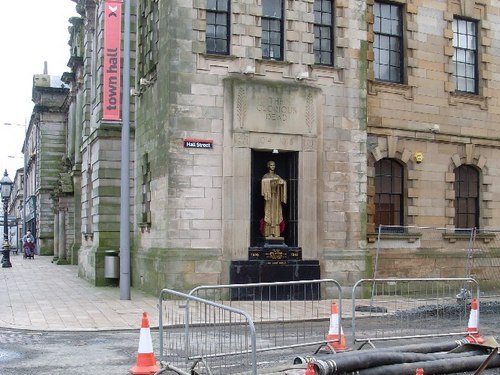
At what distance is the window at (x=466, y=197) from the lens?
22.3 m

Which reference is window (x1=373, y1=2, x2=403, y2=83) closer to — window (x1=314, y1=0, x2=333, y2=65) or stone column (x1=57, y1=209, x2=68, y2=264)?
window (x1=314, y1=0, x2=333, y2=65)

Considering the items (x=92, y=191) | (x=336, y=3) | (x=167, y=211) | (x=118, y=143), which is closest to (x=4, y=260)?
(x=92, y=191)

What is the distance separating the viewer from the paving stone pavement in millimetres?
13905

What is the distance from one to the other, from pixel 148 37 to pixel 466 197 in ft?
36.6

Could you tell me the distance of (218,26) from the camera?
61.2 ft

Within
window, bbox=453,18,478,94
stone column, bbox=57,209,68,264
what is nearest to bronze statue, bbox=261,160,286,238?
window, bbox=453,18,478,94

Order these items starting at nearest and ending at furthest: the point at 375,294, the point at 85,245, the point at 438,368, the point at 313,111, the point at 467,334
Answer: the point at 438,368 → the point at 467,334 → the point at 375,294 → the point at 313,111 → the point at 85,245

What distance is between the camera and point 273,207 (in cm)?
1852

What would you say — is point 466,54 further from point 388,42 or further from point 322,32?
point 322,32

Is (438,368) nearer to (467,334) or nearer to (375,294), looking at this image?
(467,334)

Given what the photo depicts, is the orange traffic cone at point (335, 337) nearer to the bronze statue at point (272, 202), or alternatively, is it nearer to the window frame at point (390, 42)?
the bronze statue at point (272, 202)

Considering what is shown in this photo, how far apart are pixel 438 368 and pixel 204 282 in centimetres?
1010

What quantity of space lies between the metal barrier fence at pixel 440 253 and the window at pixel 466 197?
470mm

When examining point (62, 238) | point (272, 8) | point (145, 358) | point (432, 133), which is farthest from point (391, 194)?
point (62, 238)
